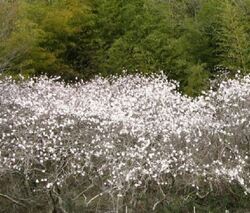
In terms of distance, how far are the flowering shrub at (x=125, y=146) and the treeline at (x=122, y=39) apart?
538cm

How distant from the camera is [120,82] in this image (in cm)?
1444

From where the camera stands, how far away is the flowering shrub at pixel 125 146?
8969 mm

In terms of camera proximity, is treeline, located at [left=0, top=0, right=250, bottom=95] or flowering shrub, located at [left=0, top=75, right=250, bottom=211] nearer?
flowering shrub, located at [left=0, top=75, right=250, bottom=211]

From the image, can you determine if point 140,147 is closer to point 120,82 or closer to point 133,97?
point 133,97

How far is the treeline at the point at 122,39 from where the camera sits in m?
16.3

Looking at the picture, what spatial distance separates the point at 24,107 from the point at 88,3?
10747 mm

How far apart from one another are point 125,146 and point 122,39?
936cm

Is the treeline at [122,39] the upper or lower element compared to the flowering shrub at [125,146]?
upper

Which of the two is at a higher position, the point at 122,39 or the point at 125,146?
the point at 122,39

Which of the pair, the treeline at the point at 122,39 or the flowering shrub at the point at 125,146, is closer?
the flowering shrub at the point at 125,146

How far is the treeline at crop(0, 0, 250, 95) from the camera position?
640 inches

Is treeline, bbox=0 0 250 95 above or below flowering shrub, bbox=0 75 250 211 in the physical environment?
above

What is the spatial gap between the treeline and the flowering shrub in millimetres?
5376

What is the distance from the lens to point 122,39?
18.0m
